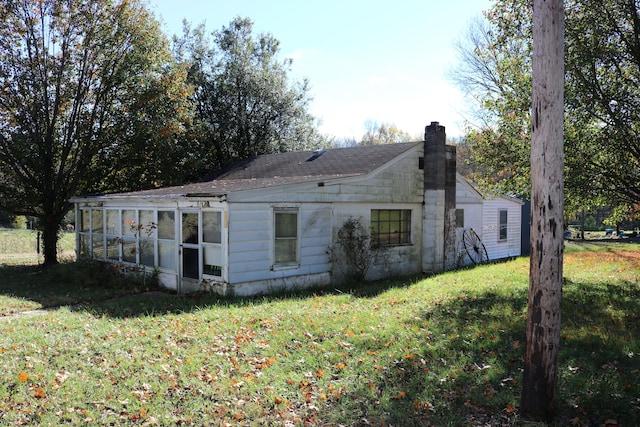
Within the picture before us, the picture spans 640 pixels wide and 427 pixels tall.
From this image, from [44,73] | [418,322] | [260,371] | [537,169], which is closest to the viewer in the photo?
[537,169]

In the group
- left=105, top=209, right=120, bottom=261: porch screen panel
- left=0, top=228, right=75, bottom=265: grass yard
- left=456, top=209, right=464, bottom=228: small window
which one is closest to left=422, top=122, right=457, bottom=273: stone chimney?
left=456, top=209, right=464, bottom=228: small window

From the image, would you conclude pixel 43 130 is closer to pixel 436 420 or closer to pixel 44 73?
pixel 44 73

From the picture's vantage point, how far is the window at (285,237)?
1189 cm

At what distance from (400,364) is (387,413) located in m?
1.29

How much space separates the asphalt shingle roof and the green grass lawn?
16.0 ft

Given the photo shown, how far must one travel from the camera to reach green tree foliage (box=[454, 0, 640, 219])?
10.7 m

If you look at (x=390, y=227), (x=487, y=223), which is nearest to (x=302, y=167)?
(x=390, y=227)

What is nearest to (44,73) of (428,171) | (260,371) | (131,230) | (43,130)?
(43,130)

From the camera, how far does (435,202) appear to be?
16.0 meters

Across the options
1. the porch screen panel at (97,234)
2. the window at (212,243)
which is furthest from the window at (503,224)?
the porch screen panel at (97,234)

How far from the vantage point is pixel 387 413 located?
4980mm

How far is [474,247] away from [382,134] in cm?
4110

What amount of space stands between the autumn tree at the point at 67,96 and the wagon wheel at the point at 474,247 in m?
12.7

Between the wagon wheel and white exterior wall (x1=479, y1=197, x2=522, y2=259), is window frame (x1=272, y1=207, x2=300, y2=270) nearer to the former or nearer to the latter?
the wagon wheel
